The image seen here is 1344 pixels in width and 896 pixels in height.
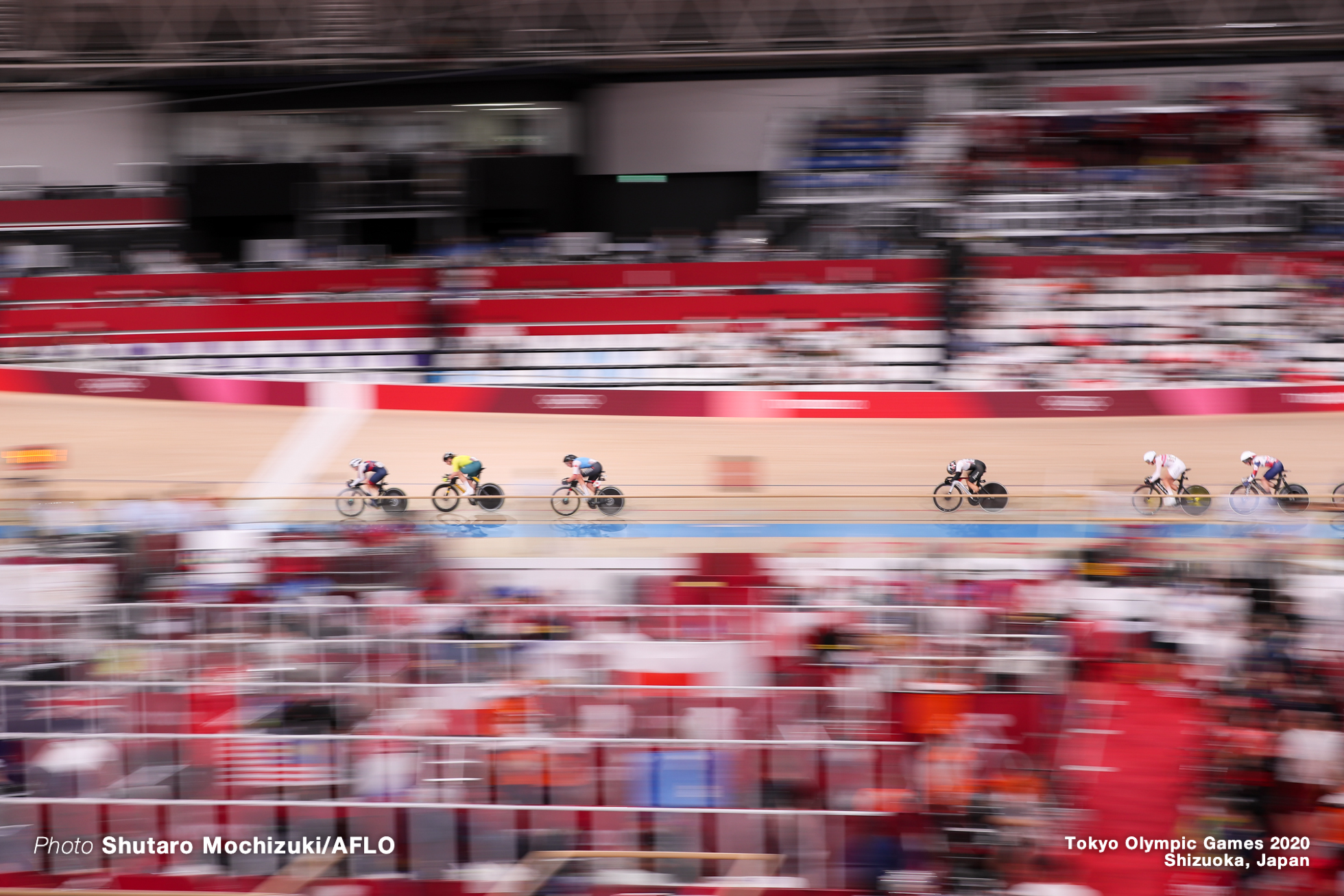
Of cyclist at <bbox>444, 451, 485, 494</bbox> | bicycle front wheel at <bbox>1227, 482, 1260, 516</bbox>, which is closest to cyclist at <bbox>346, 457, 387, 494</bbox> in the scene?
cyclist at <bbox>444, 451, 485, 494</bbox>

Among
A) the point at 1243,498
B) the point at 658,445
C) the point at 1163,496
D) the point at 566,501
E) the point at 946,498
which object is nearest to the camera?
the point at 1163,496

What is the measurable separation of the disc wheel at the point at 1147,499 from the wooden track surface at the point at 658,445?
4.65ft

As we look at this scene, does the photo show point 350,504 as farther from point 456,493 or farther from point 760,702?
point 760,702

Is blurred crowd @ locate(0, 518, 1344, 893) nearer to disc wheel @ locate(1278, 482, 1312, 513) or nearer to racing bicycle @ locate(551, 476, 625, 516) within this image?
disc wheel @ locate(1278, 482, 1312, 513)

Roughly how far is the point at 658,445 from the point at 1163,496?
16.9ft

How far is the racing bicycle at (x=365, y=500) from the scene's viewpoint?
7.90m

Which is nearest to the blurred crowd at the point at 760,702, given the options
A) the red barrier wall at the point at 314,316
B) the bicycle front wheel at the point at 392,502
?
the bicycle front wheel at the point at 392,502

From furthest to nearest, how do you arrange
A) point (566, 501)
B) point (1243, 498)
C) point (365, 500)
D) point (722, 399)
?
point (722, 399) → point (566, 501) → point (365, 500) → point (1243, 498)

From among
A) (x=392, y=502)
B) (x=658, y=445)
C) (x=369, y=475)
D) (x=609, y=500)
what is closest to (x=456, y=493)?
(x=392, y=502)

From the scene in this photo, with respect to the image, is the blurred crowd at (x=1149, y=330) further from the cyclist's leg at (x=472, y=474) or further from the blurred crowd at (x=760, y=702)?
the blurred crowd at (x=760, y=702)

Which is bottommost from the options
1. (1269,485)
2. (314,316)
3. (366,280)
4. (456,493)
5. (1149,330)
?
(1269,485)

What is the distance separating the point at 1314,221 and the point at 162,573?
12.5 meters

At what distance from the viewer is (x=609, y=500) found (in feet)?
28.8

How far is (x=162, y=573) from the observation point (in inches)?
243
